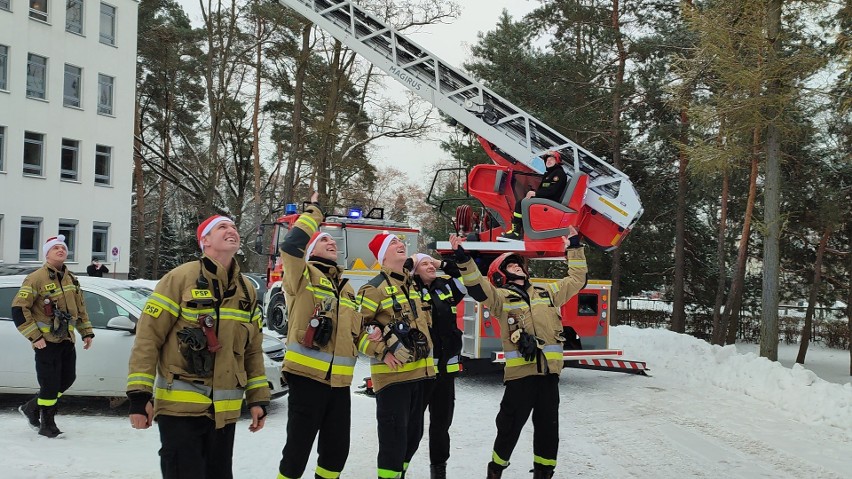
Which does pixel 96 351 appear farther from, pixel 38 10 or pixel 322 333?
pixel 38 10

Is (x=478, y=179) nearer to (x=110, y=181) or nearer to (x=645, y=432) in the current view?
(x=645, y=432)

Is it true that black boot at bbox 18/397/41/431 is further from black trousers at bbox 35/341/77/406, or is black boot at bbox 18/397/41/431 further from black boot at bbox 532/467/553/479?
black boot at bbox 532/467/553/479

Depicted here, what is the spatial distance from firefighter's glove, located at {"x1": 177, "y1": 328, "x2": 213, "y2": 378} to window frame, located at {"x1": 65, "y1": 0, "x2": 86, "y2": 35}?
33.1m

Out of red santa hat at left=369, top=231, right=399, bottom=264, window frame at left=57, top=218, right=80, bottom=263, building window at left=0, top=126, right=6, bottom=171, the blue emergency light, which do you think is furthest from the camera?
window frame at left=57, top=218, right=80, bottom=263

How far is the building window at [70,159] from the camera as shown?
3175 cm

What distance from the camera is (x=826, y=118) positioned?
18.4m

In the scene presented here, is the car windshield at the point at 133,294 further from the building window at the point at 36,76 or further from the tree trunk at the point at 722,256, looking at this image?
the building window at the point at 36,76

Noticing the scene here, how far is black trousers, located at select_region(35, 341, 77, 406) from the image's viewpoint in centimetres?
651

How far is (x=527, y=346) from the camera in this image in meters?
5.32

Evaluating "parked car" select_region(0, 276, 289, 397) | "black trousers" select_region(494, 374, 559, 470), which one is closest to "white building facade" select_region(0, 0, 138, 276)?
"parked car" select_region(0, 276, 289, 397)

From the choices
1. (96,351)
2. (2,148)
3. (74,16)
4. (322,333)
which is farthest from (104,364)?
(74,16)

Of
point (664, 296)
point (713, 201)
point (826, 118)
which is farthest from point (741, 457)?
point (664, 296)

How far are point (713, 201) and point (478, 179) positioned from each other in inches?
756

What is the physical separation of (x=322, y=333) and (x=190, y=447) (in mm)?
1121
